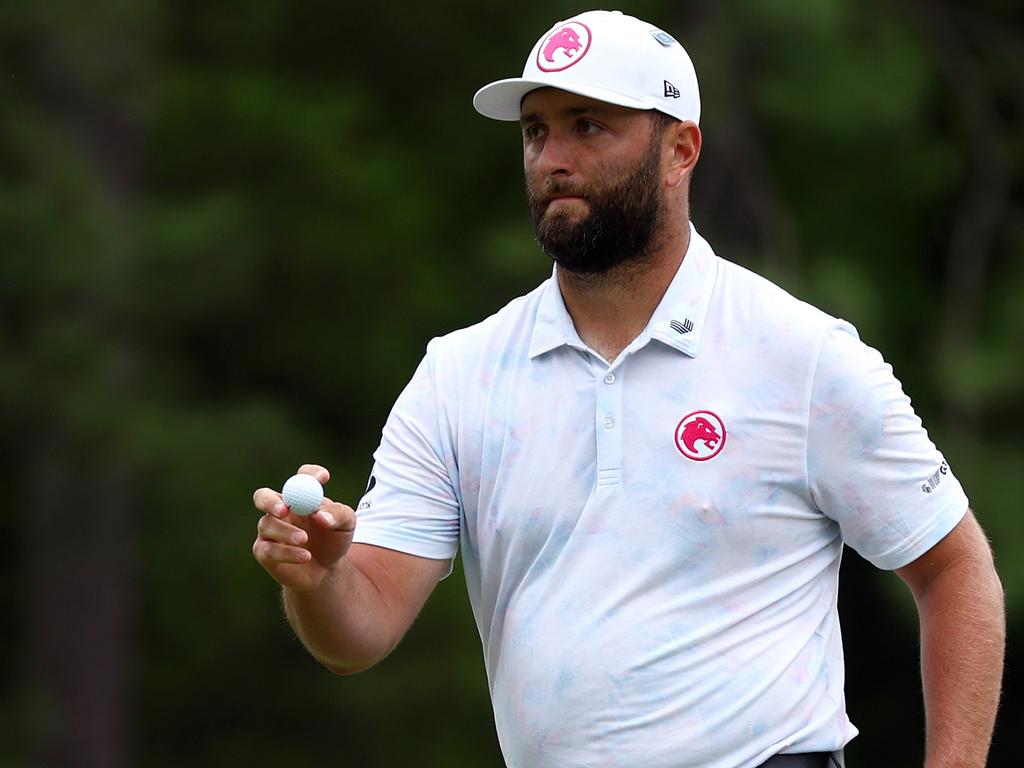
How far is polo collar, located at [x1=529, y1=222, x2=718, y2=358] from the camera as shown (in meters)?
3.55

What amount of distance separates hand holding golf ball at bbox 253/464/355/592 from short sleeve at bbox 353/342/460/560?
0.92 ft

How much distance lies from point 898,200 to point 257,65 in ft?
15.7

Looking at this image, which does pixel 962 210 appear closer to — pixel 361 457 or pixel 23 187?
pixel 361 457

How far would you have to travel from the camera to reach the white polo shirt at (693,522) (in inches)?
134

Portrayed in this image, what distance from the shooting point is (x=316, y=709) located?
15.1 meters

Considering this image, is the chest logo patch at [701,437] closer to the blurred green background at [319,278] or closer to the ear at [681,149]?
the ear at [681,149]

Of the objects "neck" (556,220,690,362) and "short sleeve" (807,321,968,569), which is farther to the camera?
"neck" (556,220,690,362)

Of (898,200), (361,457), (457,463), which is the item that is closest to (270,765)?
(361,457)

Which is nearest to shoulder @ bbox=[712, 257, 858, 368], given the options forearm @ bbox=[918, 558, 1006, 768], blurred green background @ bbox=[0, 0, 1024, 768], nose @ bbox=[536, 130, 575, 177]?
nose @ bbox=[536, 130, 575, 177]

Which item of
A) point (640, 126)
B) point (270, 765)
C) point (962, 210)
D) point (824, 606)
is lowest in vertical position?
point (270, 765)

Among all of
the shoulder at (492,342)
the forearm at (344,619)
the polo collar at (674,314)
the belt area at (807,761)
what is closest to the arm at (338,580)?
the forearm at (344,619)

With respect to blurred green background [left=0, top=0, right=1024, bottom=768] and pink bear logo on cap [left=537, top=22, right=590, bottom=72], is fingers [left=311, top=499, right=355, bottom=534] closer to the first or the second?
pink bear logo on cap [left=537, top=22, right=590, bottom=72]

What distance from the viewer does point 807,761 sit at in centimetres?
346

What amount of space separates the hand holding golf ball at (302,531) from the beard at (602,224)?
652mm
